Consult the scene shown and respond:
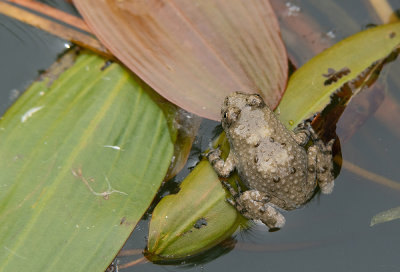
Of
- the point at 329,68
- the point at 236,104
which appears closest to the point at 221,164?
the point at 236,104

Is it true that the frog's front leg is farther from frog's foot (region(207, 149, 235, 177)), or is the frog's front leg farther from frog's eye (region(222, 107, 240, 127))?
frog's eye (region(222, 107, 240, 127))

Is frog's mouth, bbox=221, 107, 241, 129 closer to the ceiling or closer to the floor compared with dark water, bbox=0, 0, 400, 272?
closer to the ceiling

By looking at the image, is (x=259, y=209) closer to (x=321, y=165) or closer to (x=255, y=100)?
(x=321, y=165)

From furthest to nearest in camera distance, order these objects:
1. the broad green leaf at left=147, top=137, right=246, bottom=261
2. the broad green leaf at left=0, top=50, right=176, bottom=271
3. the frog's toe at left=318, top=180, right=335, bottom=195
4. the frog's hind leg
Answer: the frog's toe at left=318, top=180, right=335, bottom=195 < the frog's hind leg < the broad green leaf at left=147, top=137, right=246, bottom=261 < the broad green leaf at left=0, top=50, right=176, bottom=271

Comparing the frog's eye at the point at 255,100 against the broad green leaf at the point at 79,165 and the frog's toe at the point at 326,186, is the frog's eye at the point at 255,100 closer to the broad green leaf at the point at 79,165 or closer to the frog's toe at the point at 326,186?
the broad green leaf at the point at 79,165

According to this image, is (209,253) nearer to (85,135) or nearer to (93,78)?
(85,135)

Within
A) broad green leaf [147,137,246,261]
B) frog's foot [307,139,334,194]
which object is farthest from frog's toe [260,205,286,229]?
frog's foot [307,139,334,194]

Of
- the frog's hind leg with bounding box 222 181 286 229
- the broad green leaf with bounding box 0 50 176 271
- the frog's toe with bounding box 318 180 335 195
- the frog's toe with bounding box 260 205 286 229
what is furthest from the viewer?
the frog's toe with bounding box 318 180 335 195

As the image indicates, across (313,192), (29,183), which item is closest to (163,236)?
(29,183)
